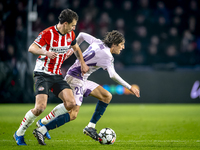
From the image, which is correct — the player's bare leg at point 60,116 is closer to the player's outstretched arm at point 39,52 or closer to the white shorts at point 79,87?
the white shorts at point 79,87

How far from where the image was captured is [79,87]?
5250 mm

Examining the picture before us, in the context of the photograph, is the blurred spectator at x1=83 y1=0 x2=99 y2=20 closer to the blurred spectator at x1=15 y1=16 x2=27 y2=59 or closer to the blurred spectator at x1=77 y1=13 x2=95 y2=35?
the blurred spectator at x1=77 y1=13 x2=95 y2=35

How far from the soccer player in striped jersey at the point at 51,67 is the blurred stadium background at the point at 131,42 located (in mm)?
7651

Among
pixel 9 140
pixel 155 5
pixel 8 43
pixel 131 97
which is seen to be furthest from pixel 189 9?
pixel 9 140

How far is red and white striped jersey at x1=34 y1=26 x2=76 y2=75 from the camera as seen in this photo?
4664 mm

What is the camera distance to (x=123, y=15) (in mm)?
14984

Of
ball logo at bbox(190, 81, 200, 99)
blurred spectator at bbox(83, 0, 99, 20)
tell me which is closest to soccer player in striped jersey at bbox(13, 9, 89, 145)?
ball logo at bbox(190, 81, 200, 99)

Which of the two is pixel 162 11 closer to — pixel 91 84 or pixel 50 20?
pixel 50 20

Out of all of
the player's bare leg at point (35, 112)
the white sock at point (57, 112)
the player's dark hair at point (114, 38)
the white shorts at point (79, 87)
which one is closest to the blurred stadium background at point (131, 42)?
the white shorts at point (79, 87)

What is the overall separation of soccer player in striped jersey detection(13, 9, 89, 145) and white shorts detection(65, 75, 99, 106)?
35 centimetres

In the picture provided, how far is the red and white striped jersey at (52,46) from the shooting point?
466 cm

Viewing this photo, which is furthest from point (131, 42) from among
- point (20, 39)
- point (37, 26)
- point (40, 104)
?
point (40, 104)

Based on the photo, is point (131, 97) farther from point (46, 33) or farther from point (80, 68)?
point (46, 33)

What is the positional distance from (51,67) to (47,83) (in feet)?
0.85
